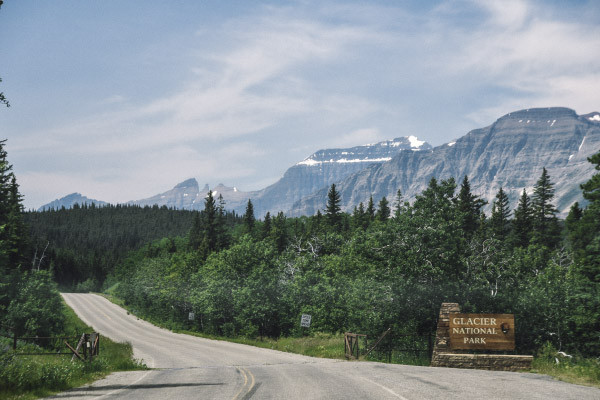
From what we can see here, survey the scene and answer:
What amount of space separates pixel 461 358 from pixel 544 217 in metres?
70.3

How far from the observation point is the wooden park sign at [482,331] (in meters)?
21.7

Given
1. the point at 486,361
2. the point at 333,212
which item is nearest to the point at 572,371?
the point at 486,361

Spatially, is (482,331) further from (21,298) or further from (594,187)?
(21,298)

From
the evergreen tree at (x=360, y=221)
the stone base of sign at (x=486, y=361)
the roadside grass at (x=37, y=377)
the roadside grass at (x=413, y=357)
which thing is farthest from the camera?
the evergreen tree at (x=360, y=221)

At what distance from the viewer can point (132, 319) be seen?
256ft

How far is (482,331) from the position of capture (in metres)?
21.9

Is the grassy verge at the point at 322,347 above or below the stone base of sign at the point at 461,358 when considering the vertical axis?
below

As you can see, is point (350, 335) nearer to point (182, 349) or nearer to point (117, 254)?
point (182, 349)

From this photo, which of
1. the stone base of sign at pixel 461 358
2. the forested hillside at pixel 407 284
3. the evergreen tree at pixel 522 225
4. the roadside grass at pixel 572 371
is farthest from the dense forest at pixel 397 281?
the stone base of sign at pixel 461 358

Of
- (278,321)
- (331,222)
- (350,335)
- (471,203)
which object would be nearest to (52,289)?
(278,321)

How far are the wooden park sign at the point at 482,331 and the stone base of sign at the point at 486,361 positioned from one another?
574 mm

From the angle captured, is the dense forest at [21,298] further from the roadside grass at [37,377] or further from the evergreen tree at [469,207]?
the evergreen tree at [469,207]

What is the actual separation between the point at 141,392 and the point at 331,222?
81.9 m

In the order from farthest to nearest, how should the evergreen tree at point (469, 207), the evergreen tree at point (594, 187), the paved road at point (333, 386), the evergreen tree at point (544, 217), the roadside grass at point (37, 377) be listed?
the evergreen tree at point (544, 217)
the evergreen tree at point (469, 207)
the evergreen tree at point (594, 187)
the roadside grass at point (37, 377)
the paved road at point (333, 386)
